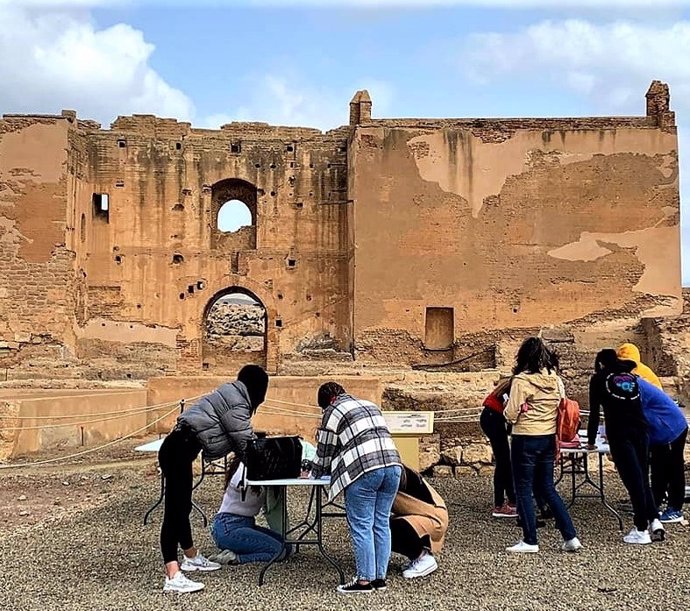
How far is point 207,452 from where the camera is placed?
5.14m

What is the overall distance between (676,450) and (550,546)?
1.54 meters

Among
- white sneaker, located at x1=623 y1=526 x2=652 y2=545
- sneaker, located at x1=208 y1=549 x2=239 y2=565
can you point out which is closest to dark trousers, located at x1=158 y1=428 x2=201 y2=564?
sneaker, located at x1=208 y1=549 x2=239 y2=565

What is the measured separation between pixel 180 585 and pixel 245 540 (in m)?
0.69

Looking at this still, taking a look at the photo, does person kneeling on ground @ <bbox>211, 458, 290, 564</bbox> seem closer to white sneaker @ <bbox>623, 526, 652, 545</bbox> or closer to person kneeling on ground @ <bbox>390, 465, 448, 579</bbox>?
person kneeling on ground @ <bbox>390, 465, 448, 579</bbox>

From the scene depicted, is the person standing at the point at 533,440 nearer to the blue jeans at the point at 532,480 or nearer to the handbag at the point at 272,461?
the blue jeans at the point at 532,480

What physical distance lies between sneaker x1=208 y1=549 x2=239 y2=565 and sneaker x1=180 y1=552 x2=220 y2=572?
6.4 inches

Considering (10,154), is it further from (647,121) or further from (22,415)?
(647,121)

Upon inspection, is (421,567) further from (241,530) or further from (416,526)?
(241,530)

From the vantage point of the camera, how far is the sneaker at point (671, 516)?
6.53 m

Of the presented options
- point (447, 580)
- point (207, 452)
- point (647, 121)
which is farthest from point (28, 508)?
point (647, 121)

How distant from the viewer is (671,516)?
6566 millimetres

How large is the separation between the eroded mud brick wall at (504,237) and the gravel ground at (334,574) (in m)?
13.0

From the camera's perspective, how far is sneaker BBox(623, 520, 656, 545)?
19.4ft

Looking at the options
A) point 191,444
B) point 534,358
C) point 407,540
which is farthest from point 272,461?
point 534,358
